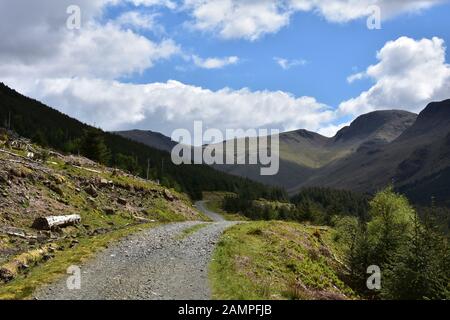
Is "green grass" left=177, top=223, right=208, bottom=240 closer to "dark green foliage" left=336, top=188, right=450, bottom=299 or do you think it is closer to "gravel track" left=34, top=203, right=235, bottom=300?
"gravel track" left=34, top=203, right=235, bottom=300

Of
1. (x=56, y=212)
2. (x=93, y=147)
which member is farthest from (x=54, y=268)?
(x=93, y=147)

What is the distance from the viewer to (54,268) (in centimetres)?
2520

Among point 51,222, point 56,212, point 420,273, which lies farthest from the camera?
point 56,212

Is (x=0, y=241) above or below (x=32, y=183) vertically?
below

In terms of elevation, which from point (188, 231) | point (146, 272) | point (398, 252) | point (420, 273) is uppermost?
point (188, 231)

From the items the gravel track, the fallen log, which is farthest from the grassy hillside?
the gravel track

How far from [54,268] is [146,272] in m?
5.34

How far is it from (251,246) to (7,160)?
28096 mm

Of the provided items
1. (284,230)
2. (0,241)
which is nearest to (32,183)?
(0,241)

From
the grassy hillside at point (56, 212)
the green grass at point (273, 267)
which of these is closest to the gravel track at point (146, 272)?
the green grass at point (273, 267)

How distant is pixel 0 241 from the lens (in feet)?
101

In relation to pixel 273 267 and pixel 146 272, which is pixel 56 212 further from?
pixel 273 267

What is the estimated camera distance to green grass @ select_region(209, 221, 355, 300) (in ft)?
72.7
